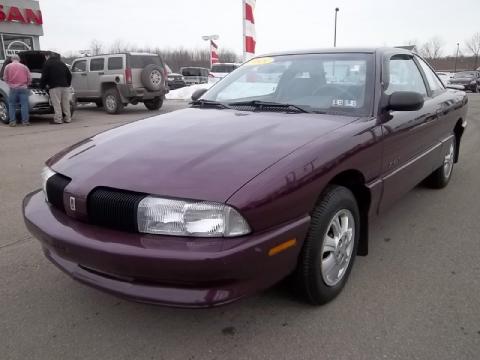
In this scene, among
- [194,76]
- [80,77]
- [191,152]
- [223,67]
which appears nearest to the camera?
[191,152]

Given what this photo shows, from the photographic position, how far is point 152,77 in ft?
43.8

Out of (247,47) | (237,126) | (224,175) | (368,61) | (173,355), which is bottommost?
(173,355)

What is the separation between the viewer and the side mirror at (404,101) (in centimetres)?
290

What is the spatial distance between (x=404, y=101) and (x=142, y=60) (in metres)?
11.9

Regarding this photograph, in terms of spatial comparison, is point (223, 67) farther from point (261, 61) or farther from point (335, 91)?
point (335, 91)

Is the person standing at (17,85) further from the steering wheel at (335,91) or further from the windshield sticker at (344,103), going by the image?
the windshield sticker at (344,103)

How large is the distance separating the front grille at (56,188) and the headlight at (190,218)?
2.12 ft

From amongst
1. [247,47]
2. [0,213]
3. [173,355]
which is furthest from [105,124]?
[173,355]

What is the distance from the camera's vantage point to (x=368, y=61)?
3.23 metres

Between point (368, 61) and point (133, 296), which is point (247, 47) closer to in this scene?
point (368, 61)

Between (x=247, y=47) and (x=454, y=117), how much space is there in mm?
3993

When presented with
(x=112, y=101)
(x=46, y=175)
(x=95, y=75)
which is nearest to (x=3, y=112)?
(x=112, y=101)

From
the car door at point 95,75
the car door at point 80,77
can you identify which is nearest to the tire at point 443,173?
the car door at point 95,75

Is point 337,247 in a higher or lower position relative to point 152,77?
lower
